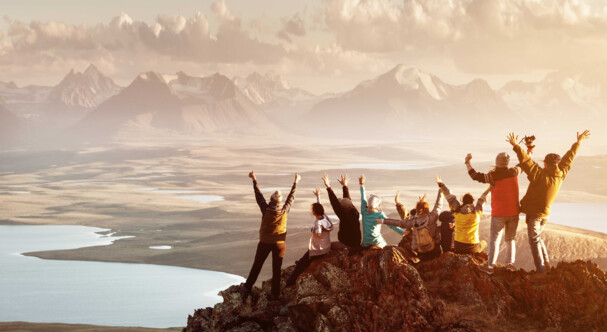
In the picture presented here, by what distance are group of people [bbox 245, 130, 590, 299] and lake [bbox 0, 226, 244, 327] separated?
213 ft

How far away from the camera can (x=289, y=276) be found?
17141 mm

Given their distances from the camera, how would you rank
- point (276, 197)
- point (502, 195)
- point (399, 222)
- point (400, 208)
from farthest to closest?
1. point (400, 208)
2. point (276, 197)
3. point (399, 222)
4. point (502, 195)

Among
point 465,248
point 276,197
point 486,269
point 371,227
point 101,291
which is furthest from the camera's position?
point 101,291

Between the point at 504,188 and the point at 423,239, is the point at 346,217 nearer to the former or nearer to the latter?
the point at 423,239

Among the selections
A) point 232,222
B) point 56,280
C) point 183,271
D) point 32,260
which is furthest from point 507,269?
point 232,222

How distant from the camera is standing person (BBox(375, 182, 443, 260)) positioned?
15500 mm

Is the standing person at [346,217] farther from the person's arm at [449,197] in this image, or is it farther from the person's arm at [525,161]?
the person's arm at [525,161]

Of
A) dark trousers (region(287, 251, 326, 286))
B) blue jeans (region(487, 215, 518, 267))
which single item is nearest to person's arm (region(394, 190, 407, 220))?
blue jeans (region(487, 215, 518, 267))

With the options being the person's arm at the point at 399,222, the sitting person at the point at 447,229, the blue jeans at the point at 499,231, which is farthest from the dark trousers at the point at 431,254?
the blue jeans at the point at 499,231

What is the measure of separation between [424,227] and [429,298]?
170cm

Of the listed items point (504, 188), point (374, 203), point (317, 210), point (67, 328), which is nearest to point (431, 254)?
point (374, 203)

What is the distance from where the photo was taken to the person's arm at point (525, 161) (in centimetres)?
1449

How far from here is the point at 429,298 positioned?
49.9 feet

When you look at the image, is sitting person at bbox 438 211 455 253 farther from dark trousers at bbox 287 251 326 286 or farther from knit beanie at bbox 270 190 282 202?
knit beanie at bbox 270 190 282 202
